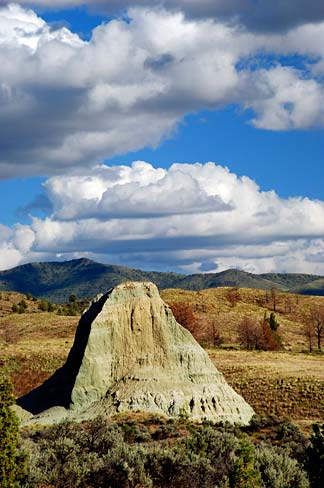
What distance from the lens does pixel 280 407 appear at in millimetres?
57281

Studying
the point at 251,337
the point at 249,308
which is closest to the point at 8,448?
the point at 251,337

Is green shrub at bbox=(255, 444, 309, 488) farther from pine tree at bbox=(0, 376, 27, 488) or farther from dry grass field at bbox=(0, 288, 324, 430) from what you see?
pine tree at bbox=(0, 376, 27, 488)

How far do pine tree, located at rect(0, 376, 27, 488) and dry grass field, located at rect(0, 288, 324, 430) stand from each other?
1547 cm

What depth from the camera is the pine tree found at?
22125mm

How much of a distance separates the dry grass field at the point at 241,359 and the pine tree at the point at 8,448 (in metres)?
15.5

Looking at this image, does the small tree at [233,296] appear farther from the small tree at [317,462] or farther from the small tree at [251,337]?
the small tree at [317,462]

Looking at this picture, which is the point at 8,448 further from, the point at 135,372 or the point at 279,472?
the point at 135,372

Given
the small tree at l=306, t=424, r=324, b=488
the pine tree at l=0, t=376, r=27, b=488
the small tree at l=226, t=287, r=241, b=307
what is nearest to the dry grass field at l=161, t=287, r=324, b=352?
the small tree at l=226, t=287, r=241, b=307

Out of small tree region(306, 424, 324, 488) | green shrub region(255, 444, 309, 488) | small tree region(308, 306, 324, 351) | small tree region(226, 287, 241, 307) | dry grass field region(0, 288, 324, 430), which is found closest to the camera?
small tree region(306, 424, 324, 488)

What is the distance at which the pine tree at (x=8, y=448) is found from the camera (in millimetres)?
22125

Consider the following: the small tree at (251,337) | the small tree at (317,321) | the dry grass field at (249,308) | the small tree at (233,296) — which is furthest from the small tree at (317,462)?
the small tree at (233,296)

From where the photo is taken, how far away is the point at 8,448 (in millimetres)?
22719

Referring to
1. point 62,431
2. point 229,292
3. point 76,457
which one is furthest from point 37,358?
point 229,292

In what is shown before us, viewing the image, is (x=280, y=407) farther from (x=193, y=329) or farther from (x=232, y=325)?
(x=232, y=325)
